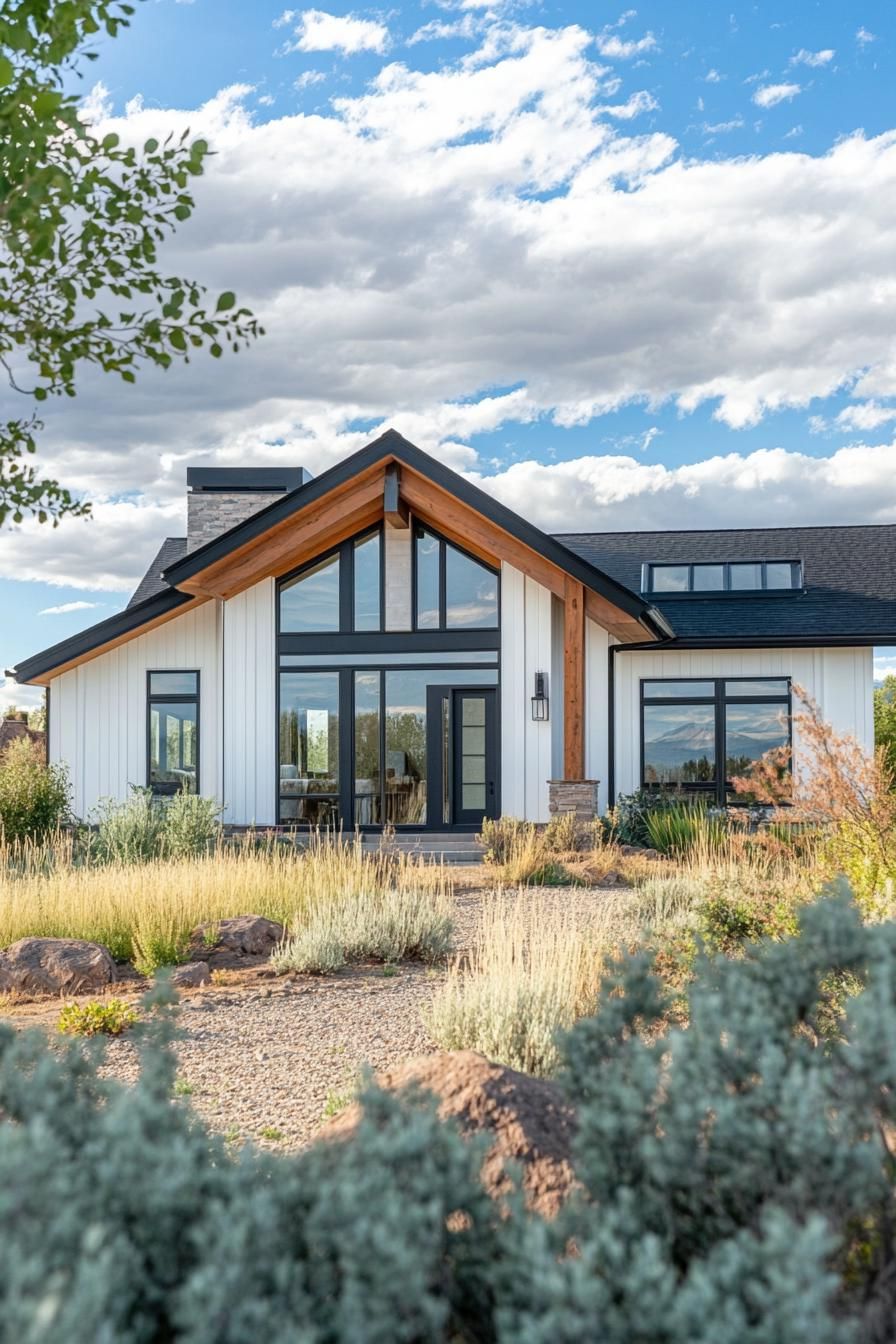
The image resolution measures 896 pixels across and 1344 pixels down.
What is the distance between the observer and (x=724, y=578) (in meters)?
20.4

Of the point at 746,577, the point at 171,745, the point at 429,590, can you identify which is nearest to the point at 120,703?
the point at 171,745

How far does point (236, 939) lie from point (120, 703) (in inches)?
416

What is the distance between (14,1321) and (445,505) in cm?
1471

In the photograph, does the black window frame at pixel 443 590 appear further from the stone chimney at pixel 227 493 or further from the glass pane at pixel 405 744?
the stone chimney at pixel 227 493

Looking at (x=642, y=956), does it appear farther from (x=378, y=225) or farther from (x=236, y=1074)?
(x=378, y=225)

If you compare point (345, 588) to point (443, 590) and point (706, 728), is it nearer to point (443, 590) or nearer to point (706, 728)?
point (443, 590)

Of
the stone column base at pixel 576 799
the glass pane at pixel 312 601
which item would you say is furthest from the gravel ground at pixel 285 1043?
the glass pane at pixel 312 601

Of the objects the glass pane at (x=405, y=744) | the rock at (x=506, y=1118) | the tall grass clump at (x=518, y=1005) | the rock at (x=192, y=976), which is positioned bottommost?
the rock at (x=192, y=976)

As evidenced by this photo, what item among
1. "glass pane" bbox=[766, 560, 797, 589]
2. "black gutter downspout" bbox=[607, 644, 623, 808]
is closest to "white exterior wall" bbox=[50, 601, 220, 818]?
"black gutter downspout" bbox=[607, 644, 623, 808]

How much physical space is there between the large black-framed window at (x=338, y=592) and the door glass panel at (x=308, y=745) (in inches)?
29.7

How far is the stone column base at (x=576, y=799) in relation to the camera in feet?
50.4

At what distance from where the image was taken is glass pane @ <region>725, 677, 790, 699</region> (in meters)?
18.0

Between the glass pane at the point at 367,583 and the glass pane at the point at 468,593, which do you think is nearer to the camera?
the glass pane at the point at 468,593

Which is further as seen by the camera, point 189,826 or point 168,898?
point 189,826
